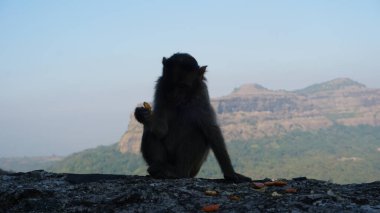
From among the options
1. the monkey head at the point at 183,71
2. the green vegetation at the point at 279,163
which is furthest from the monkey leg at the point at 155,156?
the green vegetation at the point at 279,163

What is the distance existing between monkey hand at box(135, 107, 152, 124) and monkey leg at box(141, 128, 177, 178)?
187 millimetres

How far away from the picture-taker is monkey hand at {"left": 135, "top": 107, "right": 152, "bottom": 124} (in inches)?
320

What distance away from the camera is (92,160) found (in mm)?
183875

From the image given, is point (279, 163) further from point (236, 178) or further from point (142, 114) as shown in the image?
point (236, 178)

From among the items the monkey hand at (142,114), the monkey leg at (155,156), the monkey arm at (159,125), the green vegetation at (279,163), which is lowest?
the monkey leg at (155,156)

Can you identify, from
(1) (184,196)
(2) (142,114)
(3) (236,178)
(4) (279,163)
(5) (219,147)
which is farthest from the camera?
(4) (279,163)

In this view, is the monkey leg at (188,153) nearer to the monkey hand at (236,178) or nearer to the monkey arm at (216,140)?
the monkey arm at (216,140)

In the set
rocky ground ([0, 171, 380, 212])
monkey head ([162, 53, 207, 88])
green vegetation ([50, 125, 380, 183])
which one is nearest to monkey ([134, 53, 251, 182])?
monkey head ([162, 53, 207, 88])

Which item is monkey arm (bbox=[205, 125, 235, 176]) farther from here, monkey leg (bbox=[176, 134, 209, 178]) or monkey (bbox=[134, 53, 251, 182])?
monkey leg (bbox=[176, 134, 209, 178])

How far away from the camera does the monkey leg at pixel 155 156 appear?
7.66 metres

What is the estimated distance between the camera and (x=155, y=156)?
26.0 feet

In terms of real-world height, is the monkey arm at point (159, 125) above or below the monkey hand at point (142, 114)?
below

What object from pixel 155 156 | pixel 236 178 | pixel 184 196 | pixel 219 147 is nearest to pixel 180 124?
pixel 155 156

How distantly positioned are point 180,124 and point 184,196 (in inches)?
92.0
